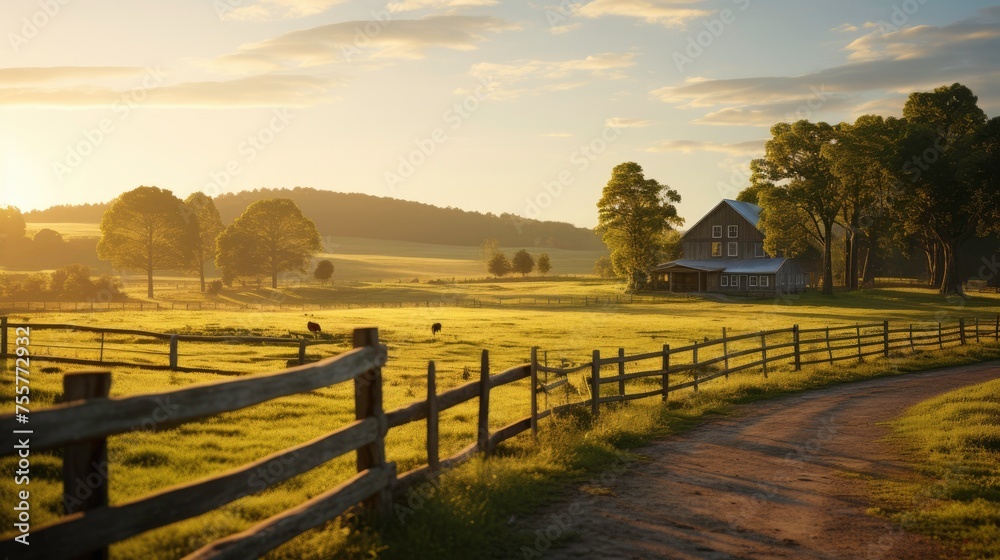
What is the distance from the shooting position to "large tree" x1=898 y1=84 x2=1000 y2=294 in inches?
2500

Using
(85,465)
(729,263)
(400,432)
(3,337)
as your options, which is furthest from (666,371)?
(729,263)

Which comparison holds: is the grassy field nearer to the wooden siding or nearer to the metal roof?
the metal roof

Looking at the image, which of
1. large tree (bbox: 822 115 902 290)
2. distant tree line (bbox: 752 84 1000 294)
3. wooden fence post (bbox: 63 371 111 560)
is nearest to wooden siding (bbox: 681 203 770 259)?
distant tree line (bbox: 752 84 1000 294)

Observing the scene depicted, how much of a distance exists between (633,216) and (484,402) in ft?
222

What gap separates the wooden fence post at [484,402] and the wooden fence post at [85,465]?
5824mm

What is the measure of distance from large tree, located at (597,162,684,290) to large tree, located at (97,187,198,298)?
4509 centimetres

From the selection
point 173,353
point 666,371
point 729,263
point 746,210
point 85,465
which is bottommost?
point 666,371

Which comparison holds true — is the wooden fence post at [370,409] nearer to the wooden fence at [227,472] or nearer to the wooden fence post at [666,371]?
the wooden fence at [227,472]

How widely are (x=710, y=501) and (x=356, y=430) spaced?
505 cm

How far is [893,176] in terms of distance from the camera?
67688 mm

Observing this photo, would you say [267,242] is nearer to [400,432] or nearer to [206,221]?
[206,221]

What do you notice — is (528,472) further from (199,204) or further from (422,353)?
(199,204)

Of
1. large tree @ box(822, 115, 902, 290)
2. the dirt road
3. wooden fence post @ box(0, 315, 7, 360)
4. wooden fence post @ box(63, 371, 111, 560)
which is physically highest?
large tree @ box(822, 115, 902, 290)

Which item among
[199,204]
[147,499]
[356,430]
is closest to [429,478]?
[356,430]
